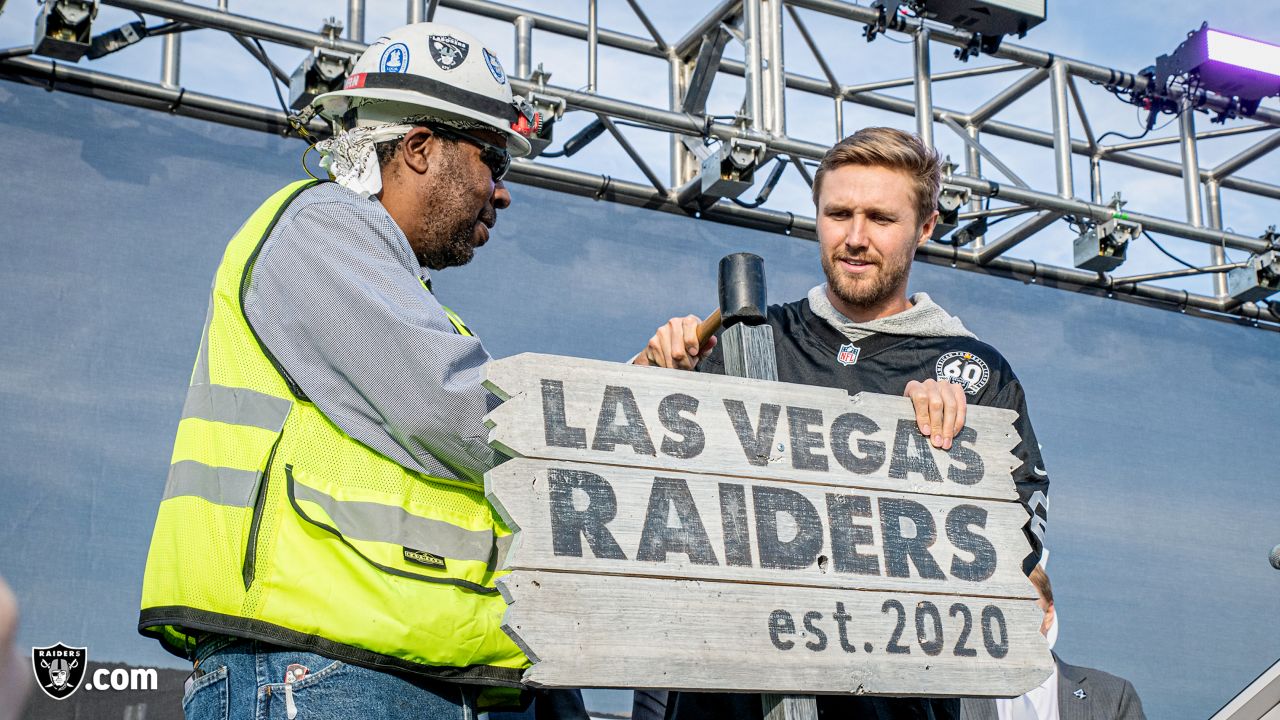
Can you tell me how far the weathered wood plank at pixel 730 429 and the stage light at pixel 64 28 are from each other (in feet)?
10.9

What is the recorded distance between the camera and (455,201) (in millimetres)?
1934

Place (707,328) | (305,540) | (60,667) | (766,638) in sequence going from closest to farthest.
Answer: (766,638)
(305,540)
(707,328)
(60,667)

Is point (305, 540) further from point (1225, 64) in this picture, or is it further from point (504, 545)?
point (1225, 64)

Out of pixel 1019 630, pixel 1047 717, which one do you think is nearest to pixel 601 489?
pixel 1019 630

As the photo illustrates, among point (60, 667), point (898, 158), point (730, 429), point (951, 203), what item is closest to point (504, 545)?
point (730, 429)

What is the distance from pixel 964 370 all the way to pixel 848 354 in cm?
17

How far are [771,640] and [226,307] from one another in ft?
2.57

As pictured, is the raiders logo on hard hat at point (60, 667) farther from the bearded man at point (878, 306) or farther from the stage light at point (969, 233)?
the stage light at point (969, 233)

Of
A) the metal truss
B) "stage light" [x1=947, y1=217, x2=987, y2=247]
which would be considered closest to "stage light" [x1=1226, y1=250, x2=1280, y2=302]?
the metal truss

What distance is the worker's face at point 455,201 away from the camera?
192cm

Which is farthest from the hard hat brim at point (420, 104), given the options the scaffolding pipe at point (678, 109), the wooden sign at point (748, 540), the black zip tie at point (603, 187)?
the scaffolding pipe at point (678, 109)

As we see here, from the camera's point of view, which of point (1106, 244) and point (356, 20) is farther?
Result: point (1106, 244)

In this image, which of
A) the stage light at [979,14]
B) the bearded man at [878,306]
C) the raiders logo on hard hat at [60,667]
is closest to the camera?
the bearded man at [878,306]

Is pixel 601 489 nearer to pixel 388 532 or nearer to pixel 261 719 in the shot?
pixel 388 532
